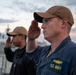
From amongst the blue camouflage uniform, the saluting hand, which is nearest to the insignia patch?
the blue camouflage uniform

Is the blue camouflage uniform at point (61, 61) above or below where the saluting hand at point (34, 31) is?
below

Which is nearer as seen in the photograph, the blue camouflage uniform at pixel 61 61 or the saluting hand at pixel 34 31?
the blue camouflage uniform at pixel 61 61

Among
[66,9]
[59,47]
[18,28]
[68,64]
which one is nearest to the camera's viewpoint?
[68,64]

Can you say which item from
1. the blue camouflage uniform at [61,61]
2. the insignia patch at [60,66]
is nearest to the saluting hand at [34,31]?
the blue camouflage uniform at [61,61]

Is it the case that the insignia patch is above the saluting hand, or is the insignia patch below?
below

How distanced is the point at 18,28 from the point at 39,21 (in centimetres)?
253

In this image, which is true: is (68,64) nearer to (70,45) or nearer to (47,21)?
(70,45)

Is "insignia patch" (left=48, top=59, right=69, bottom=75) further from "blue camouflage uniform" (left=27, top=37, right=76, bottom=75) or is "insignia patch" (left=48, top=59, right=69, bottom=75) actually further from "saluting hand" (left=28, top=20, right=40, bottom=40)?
"saluting hand" (left=28, top=20, right=40, bottom=40)

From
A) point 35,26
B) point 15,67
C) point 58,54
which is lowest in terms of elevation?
point 15,67

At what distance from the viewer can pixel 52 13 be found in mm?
→ 2961

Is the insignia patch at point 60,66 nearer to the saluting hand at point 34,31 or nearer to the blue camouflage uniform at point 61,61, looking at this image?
the blue camouflage uniform at point 61,61

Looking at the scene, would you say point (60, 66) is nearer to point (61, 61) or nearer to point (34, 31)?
point (61, 61)

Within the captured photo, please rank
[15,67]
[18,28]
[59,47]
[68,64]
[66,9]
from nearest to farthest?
[68,64] < [59,47] < [66,9] < [15,67] < [18,28]

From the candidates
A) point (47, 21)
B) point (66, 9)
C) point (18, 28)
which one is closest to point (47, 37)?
point (47, 21)
